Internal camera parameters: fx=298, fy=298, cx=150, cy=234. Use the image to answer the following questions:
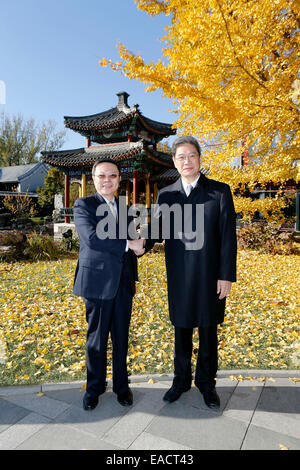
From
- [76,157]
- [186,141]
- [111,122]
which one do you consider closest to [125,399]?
[186,141]

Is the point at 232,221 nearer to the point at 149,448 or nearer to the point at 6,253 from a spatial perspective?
the point at 149,448

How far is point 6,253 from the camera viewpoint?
10102 millimetres

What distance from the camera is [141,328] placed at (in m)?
4.60

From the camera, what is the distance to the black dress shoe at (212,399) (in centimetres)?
247

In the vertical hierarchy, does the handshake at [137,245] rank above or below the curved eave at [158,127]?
below

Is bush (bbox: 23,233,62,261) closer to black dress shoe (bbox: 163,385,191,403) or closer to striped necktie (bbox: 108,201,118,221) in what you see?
striped necktie (bbox: 108,201,118,221)

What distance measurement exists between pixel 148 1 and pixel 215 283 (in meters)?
6.70

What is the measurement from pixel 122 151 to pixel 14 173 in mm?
24832

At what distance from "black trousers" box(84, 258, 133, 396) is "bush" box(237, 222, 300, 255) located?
34.7 feet

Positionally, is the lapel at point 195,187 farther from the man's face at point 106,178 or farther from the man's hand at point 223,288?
the man's hand at point 223,288

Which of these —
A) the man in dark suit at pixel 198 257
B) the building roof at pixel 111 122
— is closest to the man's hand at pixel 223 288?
the man in dark suit at pixel 198 257

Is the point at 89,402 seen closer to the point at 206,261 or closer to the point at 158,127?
the point at 206,261

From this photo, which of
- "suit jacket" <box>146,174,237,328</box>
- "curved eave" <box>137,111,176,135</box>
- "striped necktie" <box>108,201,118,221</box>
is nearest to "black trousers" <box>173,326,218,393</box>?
"suit jacket" <box>146,174,237,328</box>

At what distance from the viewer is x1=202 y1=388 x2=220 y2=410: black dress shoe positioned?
247cm
